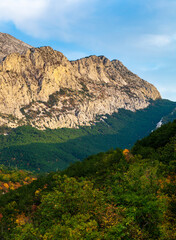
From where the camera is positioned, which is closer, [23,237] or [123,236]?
[123,236]

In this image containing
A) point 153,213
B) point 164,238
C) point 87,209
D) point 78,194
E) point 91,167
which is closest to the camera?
point 164,238

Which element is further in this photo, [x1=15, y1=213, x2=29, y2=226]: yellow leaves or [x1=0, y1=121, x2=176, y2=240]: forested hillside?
[x1=15, y1=213, x2=29, y2=226]: yellow leaves

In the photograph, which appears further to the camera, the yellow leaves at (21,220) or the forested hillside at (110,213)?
the yellow leaves at (21,220)

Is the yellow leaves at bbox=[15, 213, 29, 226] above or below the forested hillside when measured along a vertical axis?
below

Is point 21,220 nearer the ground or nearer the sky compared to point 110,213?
nearer the ground

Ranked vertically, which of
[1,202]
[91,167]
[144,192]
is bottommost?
[1,202]

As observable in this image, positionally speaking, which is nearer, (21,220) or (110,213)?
(110,213)

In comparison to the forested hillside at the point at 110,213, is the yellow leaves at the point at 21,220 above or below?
below

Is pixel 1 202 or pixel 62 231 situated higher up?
pixel 62 231

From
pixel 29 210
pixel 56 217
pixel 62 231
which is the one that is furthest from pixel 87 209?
pixel 29 210

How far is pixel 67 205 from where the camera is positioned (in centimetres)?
2989

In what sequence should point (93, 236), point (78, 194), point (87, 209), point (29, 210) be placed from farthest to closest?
point (29, 210), point (78, 194), point (87, 209), point (93, 236)

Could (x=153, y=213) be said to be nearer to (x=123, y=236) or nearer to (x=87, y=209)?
(x=123, y=236)

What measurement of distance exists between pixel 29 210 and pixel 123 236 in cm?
5336
